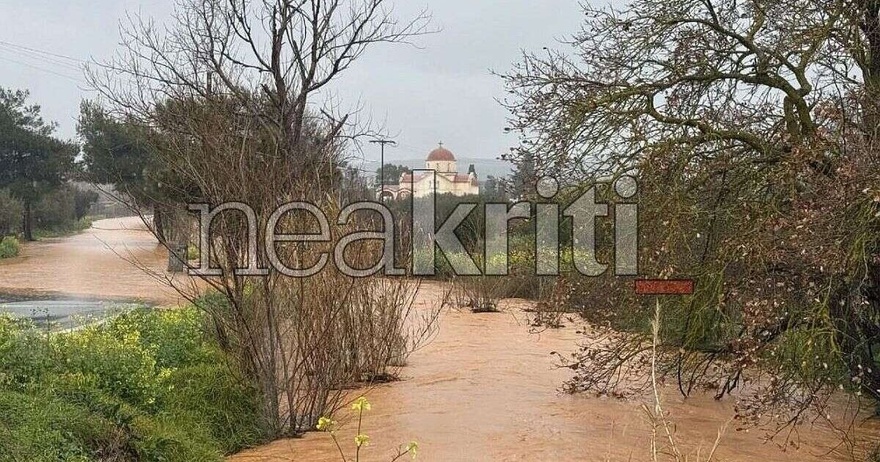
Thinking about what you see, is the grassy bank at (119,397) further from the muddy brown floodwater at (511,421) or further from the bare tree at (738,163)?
the bare tree at (738,163)

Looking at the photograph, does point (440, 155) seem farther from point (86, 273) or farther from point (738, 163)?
point (738, 163)

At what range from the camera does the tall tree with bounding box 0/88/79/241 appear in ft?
113

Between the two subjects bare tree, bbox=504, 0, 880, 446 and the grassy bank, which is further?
bare tree, bbox=504, 0, 880, 446

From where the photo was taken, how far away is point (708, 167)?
660cm

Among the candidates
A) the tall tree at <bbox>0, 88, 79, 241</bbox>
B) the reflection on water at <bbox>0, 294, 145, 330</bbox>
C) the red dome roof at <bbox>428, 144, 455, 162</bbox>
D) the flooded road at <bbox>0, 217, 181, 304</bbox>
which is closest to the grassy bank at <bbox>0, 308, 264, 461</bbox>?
the flooded road at <bbox>0, 217, 181, 304</bbox>

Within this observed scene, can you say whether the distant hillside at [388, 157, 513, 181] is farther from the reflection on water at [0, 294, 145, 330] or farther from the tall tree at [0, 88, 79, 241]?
the tall tree at [0, 88, 79, 241]

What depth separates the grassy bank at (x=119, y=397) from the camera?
482cm

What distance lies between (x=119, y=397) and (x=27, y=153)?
33588 mm

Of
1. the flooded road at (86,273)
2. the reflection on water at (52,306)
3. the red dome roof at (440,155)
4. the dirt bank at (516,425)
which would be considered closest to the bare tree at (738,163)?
the dirt bank at (516,425)

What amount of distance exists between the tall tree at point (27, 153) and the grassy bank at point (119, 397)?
3094cm

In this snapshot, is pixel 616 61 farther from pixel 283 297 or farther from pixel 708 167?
pixel 283 297

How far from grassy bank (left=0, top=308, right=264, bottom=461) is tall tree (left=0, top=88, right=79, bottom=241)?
102ft

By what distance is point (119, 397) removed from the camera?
578 centimetres

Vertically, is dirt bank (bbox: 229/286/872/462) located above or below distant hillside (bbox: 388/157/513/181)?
below
